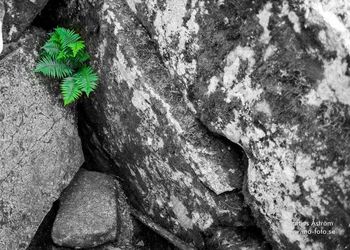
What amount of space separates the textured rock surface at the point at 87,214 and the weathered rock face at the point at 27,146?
0.29 meters

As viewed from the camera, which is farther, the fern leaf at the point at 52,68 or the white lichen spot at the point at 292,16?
the fern leaf at the point at 52,68

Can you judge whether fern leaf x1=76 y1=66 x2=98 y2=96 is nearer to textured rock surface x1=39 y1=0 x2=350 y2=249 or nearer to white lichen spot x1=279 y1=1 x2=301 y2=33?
textured rock surface x1=39 y1=0 x2=350 y2=249

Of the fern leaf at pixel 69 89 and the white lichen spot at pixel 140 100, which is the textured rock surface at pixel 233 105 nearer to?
the white lichen spot at pixel 140 100

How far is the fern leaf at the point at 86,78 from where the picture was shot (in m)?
5.04

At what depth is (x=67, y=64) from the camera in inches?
208

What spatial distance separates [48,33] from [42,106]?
1044 mm

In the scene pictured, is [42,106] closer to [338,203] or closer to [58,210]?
[58,210]

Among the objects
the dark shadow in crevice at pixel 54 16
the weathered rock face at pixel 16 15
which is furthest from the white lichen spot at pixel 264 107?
the weathered rock face at pixel 16 15

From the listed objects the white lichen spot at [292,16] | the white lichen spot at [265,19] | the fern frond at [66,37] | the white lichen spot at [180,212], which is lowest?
the white lichen spot at [180,212]

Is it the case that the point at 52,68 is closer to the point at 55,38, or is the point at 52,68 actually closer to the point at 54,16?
the point at 55,38

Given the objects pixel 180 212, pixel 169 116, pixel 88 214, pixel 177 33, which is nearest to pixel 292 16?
pixel 177 33

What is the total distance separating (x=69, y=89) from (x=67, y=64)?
0.44 meters

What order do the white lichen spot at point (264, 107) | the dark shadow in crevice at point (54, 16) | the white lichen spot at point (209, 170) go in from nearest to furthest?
the white lichen spot at point (264, 107) < the white lichen spot at point (209, 170) < the dark shadow in crevice at point (54, 16)

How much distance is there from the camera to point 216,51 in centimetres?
447
